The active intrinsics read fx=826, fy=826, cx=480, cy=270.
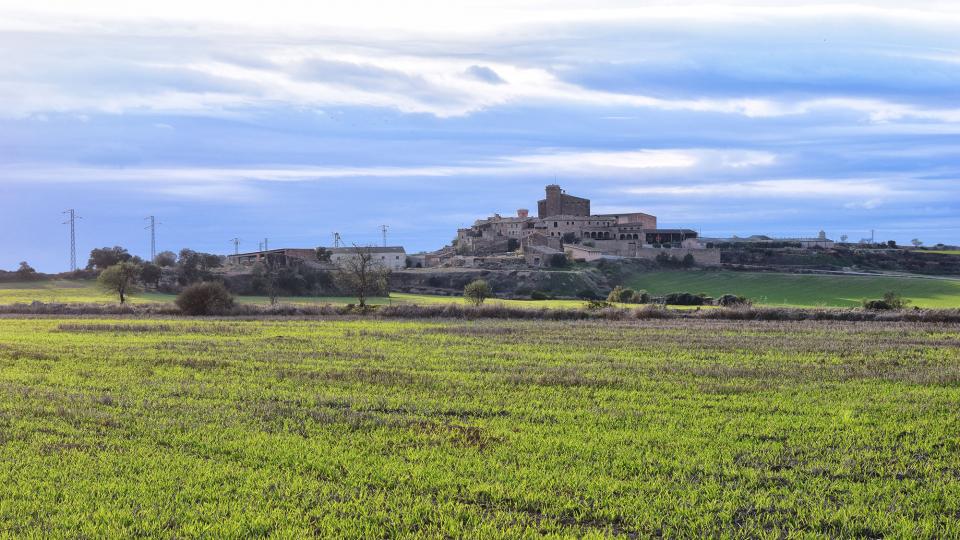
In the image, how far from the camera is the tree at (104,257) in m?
116

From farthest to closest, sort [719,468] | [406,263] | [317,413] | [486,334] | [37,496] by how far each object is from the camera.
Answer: [406,263], [486,334], [317,413], [719,468], [37,496]

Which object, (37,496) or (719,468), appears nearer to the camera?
(37,496)

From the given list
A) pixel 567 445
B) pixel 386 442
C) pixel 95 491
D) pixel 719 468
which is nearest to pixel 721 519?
pixel 719 468

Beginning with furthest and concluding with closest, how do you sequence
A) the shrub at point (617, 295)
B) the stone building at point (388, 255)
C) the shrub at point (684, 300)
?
the stone building at point (388, 255) < the shrub at point (617, 295) < the shrub at point (684, 300)

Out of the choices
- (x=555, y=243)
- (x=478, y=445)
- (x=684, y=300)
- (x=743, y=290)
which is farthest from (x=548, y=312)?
(x=555, y=243)

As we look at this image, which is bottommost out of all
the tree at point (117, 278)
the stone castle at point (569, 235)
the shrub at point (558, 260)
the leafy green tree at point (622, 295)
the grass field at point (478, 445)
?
the grass field at point (478, 445)

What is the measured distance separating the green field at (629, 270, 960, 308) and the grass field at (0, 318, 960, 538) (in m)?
68.3

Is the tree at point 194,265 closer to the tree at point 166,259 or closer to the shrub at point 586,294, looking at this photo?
the tree at point 166,259

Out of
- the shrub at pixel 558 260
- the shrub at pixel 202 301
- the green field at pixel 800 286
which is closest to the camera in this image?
the shrub at pixel 202 301

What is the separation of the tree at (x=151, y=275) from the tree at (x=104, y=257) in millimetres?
15743

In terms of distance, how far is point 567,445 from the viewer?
45.1ft

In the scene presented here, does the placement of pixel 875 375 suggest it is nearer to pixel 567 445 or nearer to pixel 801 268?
pixel 567 445

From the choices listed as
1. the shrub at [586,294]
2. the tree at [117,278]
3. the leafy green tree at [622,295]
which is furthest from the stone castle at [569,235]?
the tree at [117,278]

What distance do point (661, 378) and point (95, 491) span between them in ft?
46.4
